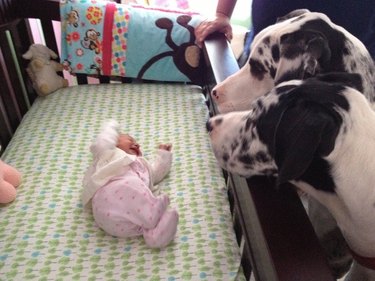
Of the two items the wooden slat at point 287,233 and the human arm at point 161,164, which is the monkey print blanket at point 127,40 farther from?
the wooden slat at point 287,233

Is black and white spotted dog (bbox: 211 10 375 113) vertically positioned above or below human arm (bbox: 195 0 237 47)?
above

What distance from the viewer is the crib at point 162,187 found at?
78 cm

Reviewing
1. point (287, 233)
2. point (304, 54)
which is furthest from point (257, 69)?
point (287, 233)

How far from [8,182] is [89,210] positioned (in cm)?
27

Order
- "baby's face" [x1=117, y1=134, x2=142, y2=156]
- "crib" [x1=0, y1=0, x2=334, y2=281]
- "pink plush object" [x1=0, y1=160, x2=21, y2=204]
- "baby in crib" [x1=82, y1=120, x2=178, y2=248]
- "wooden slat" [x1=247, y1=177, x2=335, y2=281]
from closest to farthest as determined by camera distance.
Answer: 1. "wooden slat" [x1=247, y1=177, x2=335, y2=281]
2. "crib" [x1=0, y1=0, x2=334, y2=281]
3. "baby in crib" [x1=82, y1=120, x2=178, y2=248]
4. "pink plush object" [x1=0, y1=160, x2=21, y2=204]
5. "baby's face" [x1=117, y1=134, x2=142, y2=156]

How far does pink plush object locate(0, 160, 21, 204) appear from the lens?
1.12 meters

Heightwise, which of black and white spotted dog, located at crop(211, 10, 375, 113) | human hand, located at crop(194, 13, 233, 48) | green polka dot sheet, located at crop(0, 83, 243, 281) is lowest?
green polka dot sheet, located at crop(0, 83, 243, 281)

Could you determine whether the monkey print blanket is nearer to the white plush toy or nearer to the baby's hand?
the white plush toy

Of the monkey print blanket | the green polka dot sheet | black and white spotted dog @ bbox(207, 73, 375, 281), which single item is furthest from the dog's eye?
the monkey print blanket

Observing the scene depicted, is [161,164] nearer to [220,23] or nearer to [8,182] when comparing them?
[8,182]

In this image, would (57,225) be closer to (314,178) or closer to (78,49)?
(314,178)

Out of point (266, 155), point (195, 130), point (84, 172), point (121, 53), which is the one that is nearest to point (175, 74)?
point (121, 53)

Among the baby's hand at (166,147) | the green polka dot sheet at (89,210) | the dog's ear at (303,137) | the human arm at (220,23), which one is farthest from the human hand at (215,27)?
the dog's ear at (303,137)

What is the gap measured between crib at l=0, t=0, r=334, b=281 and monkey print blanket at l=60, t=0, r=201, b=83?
7 cm
